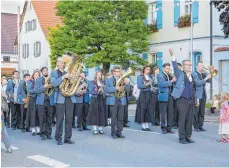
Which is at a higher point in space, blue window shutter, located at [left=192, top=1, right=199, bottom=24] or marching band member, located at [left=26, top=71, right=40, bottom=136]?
blue window shutter, located at [left=192, top=1, right=199, bottom=24]

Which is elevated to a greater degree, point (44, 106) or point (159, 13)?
point (159, 13)

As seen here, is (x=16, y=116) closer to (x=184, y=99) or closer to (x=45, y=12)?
(x=184, y=99)

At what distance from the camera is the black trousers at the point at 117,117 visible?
12.1 m

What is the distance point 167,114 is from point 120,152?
363 centimetres

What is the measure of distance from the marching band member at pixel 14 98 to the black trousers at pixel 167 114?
4876mm

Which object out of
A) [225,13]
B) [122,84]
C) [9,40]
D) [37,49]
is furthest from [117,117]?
[9,40]

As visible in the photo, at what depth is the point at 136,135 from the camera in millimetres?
12648

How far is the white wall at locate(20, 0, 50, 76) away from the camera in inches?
1820

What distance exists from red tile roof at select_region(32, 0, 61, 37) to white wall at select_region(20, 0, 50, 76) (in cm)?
66

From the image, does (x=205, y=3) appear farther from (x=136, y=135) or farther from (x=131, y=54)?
(x=136, y=135)

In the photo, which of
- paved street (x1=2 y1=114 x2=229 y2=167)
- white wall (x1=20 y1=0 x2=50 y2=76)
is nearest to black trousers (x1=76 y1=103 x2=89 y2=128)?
paved street (x1=2 y1=114 x2=229 y2=167)

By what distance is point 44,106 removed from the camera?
41.2 feet

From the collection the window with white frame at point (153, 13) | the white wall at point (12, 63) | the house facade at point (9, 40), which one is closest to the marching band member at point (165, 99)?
the window with white frame at point (153, 13)

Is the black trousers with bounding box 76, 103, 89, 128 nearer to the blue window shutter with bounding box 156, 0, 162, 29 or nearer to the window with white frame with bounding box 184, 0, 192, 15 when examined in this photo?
the window with white frame with bounding box 184, 0, 192, 15
